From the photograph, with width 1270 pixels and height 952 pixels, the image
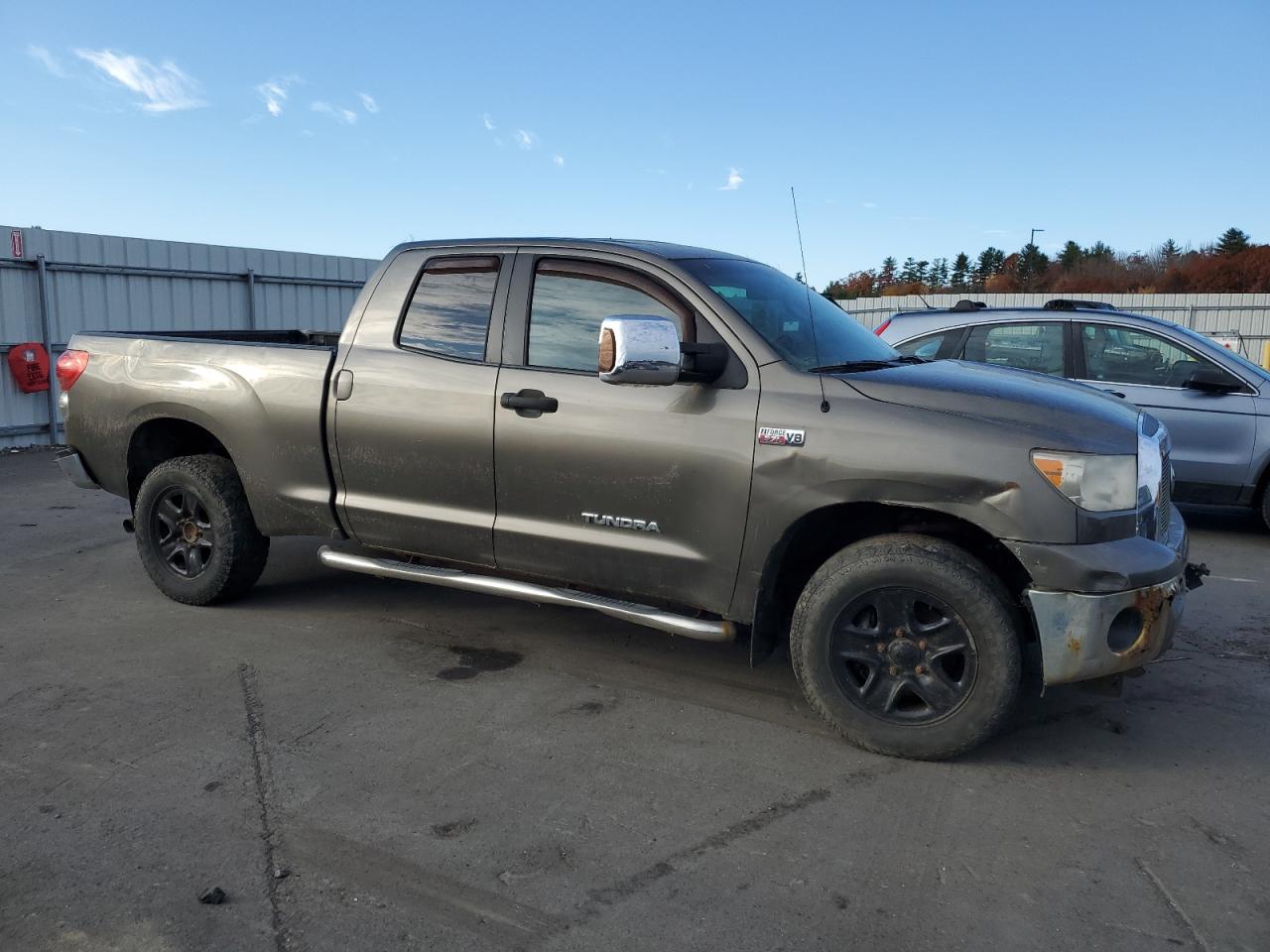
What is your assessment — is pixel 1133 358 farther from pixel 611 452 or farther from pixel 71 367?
pixel 71 367

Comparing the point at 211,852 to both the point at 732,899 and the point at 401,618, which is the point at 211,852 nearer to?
the point at 732,899

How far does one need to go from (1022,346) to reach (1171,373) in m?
1.10

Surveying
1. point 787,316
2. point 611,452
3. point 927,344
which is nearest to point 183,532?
point 611,452

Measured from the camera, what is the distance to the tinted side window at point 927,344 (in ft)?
28.1

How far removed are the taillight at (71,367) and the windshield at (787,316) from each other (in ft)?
11.8

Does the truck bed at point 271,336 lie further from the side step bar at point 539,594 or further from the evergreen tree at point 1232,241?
the evergreen tree at point 1232,241

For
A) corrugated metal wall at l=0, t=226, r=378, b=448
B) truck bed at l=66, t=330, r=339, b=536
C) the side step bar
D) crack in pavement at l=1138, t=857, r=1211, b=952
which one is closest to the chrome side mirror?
the side step bar

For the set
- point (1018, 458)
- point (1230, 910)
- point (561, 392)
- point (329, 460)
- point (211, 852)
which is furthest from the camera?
point (329, 460)

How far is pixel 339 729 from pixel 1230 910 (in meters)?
3.05

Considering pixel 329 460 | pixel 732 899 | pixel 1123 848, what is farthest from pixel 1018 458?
pixel 329 460

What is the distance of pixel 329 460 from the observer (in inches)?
196

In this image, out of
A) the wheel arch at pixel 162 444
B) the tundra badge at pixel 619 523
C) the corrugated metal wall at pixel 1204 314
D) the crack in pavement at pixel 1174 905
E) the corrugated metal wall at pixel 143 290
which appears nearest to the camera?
the crack in pavement at pixel 1174 905

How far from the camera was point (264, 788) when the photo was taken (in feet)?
11.5

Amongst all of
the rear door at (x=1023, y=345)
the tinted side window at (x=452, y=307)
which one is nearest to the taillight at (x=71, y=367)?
the tinted side window at (x=452, y=307)
